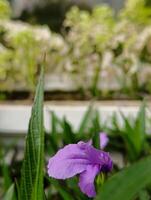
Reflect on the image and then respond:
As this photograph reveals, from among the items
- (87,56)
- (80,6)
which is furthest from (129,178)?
(80,6)

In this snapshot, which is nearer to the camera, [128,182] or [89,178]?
[128,182]

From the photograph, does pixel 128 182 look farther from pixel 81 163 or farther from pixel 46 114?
pixel 46 114

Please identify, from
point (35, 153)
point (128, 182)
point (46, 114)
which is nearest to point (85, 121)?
point (46, 114)

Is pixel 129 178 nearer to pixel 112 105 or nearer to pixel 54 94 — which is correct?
pixel 112 105

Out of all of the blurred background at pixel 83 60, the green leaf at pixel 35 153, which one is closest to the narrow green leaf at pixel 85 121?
the blurred background at pixel 83 60

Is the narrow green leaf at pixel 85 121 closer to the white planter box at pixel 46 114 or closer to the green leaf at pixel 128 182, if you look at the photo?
the white planter box at pixel 46 114

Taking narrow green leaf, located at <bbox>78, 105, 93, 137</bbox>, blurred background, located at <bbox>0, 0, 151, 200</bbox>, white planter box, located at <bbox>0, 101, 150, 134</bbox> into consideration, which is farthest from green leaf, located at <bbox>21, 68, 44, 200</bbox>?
blurred background, located at <bbox>0, 0, 151, 200</bbox>

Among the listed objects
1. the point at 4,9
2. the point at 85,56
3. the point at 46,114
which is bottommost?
the point at 46,114

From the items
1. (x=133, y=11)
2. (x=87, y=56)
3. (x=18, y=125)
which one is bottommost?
(x=18, y=125)

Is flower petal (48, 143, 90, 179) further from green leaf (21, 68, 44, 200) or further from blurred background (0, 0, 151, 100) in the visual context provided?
blurred background (0, 0, 151, 100)
